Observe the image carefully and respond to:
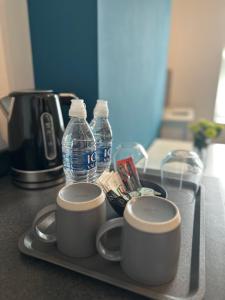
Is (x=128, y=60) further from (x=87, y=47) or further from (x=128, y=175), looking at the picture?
(x=128, y=175)

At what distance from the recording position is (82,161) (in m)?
0.62

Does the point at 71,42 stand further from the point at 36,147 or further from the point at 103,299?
the point at 103,299

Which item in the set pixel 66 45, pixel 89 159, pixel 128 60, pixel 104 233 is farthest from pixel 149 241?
pixel 128 60

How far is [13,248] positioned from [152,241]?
10.7 inches

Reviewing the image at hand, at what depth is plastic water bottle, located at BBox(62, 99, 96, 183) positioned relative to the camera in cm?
62

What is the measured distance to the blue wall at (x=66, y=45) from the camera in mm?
708

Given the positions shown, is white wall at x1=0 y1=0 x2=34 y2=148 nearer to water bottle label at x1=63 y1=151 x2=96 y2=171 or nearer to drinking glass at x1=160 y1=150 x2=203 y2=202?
water bottle label at x1=63 y1=151 x2=96 y2=171

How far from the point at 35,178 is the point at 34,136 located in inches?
4.6

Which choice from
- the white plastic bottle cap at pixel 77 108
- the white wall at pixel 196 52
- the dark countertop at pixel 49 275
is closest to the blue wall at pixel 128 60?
the white plastic bottle cap at pixel 77 108

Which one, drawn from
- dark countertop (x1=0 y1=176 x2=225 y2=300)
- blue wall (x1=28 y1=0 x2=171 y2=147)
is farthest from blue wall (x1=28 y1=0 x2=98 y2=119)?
dark countertop (x1=0 y1=176 x2=225 y2=300)

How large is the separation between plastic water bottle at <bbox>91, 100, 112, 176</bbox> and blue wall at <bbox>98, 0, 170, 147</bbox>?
120 millimetres

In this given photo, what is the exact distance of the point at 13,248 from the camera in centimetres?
46

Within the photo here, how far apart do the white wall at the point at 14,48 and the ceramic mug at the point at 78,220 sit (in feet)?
1.62

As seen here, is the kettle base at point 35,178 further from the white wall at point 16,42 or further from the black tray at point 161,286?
the white wall at point 16,42
